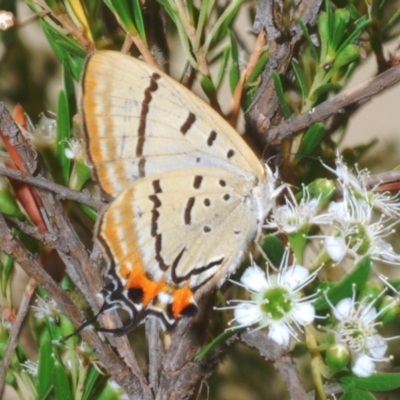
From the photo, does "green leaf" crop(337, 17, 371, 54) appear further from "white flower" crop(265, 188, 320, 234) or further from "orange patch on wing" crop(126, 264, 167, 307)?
"orange patch on wing" crop(126, 264, 167, 307)

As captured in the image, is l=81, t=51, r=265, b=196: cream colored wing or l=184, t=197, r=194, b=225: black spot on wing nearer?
l=81, t=51, r=265, b=196: cream colored wing

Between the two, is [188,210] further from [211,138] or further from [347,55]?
[347,55]

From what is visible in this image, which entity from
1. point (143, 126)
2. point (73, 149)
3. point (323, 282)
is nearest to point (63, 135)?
point (73, 149)

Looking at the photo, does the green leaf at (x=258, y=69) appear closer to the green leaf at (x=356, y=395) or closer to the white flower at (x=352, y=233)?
the white flower at (x=352, y=233)

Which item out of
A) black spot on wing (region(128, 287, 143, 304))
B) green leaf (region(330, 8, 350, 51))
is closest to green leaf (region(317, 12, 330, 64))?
green leaf (region(330, 8, 350, 51))

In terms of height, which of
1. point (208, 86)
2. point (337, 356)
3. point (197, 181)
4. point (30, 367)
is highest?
point (208, 86)

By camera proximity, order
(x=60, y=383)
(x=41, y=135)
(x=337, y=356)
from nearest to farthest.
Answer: (x=337, y=356)
(x=60, y=383)
(x=41, y=135)

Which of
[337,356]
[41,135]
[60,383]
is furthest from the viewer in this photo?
[41,135]
